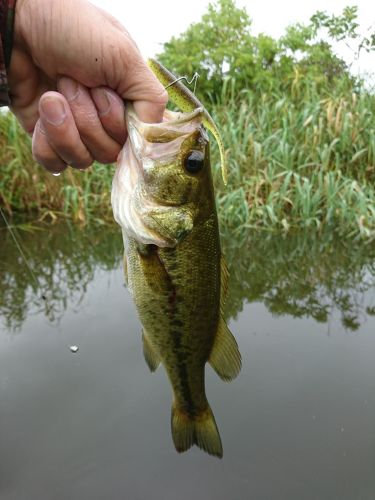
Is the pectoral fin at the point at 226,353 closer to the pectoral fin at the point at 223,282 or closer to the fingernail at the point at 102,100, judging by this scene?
the pectoral fin at the point at 223,282

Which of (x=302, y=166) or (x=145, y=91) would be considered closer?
(x=145, y=91)

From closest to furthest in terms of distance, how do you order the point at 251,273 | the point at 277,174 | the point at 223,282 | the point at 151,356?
the point at 223,282
the point at 151,356
the point at 251,273
the point at 277,174

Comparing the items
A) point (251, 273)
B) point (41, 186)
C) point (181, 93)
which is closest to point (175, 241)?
point (181, 93)

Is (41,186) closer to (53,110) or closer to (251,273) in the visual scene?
(251,273)

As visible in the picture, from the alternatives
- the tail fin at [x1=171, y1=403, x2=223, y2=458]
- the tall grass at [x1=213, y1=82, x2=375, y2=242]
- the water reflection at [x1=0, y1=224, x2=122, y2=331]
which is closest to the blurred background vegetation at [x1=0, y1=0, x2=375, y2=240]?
the tall grass at [x1=213, y1=82, x2=375, y2=242]

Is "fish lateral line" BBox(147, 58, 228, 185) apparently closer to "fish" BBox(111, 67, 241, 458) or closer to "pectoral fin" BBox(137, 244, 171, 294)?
"fish" BBox(111, 67, 241, 458)

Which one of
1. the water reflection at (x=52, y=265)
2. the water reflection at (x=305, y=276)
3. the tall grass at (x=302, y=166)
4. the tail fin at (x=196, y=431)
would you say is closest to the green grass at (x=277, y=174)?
the tall grass at (x=302, y=166)

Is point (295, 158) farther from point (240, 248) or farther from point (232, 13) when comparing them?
point (232, 13)
